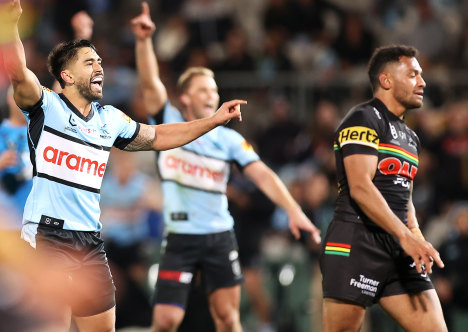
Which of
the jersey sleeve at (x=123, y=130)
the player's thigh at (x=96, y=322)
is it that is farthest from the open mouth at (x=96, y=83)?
the player's thigh at (x=96, y=322)

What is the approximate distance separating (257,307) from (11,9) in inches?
251

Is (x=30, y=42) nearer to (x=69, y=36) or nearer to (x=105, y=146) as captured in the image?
(x=69, y=36)

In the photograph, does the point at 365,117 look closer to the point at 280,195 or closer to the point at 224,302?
the point at 280,195

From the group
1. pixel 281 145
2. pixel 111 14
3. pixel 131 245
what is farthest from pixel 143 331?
pixel 111 14

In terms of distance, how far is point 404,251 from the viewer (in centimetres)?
600

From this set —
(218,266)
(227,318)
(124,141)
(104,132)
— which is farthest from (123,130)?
(227,318)

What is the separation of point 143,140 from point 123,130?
20 cm

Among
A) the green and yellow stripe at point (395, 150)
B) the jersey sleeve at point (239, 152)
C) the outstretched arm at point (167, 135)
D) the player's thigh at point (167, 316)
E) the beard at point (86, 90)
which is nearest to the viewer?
the beard at point (86, 90)

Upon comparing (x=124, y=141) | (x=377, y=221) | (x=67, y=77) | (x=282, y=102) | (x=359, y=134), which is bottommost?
(x=377, y=221)

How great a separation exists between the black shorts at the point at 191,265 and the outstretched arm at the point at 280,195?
0.63m

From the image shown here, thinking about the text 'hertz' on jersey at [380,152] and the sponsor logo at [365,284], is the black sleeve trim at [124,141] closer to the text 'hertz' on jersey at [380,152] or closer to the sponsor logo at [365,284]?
the text 'hertz' on jersey at [380,152]

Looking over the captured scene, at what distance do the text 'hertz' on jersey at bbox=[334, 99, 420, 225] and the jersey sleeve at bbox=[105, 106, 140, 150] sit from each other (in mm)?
1566

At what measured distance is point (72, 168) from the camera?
544 cm

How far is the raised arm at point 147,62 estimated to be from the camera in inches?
293
